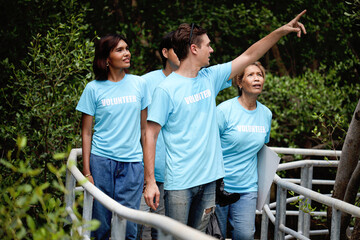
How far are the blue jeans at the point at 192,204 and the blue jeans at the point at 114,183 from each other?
0.65m

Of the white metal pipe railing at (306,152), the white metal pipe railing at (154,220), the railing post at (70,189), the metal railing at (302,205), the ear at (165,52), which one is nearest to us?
the white metal pipe railing at (154,220)

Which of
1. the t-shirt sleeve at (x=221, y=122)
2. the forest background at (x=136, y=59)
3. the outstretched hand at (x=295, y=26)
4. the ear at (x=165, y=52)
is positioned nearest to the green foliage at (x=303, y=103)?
the forest background at (x=136, y=59)

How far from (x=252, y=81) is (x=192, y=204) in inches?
49.8

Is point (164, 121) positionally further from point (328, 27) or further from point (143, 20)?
point (328, 27)

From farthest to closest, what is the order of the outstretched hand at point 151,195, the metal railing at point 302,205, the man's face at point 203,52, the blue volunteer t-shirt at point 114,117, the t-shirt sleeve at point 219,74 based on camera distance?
1. the blue volunteer t-shirt at point 114,117
2. the t-shirt sleeve at point 219,74
3. the man's face at point 203,52
4. the outstretched hand at point 151,195
5. the metal railing at point 302,205

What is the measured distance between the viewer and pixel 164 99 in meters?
3.33

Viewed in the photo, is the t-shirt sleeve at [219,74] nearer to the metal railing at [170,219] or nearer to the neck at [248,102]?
the neck at [248,102]

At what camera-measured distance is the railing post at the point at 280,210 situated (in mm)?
4077

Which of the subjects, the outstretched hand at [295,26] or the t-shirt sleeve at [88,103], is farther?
the t-shirt sleeve at [88,103]

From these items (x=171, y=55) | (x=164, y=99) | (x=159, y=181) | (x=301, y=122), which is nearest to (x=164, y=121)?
(x=164, y=99)

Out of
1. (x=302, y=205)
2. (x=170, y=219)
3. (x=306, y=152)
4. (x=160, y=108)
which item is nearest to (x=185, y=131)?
(x=160, y=108)

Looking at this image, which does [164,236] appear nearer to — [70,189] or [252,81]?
[70,189]

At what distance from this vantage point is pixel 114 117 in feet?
12.9

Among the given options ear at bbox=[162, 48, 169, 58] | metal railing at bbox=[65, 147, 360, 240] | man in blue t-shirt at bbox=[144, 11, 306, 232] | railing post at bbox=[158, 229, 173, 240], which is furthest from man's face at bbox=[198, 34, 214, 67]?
railing post at bbox=[158, 229, 173, 240]
